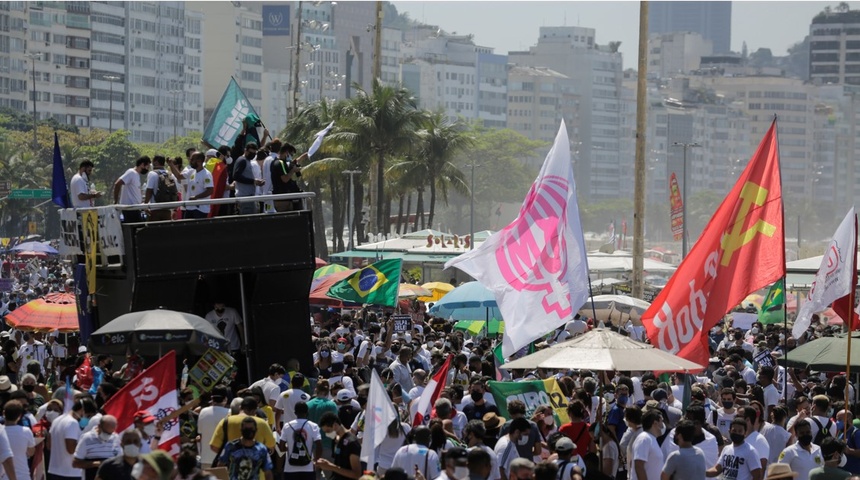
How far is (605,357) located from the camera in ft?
42.9

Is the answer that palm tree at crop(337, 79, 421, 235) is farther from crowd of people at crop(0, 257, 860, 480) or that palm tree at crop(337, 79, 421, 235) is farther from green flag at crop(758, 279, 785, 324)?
crowd of people at crop(0, 257, 860, 480)

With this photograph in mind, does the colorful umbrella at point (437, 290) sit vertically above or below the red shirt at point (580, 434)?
below

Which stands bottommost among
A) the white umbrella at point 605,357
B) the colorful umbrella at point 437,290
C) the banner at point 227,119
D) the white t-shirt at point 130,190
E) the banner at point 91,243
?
the colorful umbrella at point 437,290

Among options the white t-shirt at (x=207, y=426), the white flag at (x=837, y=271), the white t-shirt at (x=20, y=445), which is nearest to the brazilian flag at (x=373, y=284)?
the white flag at (x=837, y=271)

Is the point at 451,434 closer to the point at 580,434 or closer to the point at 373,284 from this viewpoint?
the point at 580,434

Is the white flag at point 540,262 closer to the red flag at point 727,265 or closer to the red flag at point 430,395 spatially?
the red flag at point 727,265

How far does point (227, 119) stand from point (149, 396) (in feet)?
30.6

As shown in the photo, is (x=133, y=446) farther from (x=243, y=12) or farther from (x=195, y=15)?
(x=243, y=12)

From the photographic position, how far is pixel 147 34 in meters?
152

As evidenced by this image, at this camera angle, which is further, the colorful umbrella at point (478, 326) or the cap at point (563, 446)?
the colorful umbrella at point (478, 326)

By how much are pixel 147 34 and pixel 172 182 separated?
449 feet

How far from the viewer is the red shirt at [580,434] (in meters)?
11.9

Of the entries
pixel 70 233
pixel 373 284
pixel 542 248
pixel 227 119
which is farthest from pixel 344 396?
pixel 373 284

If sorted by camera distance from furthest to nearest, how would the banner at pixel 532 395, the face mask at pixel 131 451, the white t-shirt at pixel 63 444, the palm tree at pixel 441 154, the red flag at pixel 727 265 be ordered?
1. the palm tree at pixel 441 154
2. the red flag at pixel 727 265
3. the banner at pixel 532 395
4. the white t-shirt at pixel 63 444
5. the face mask at pixel 131 451
